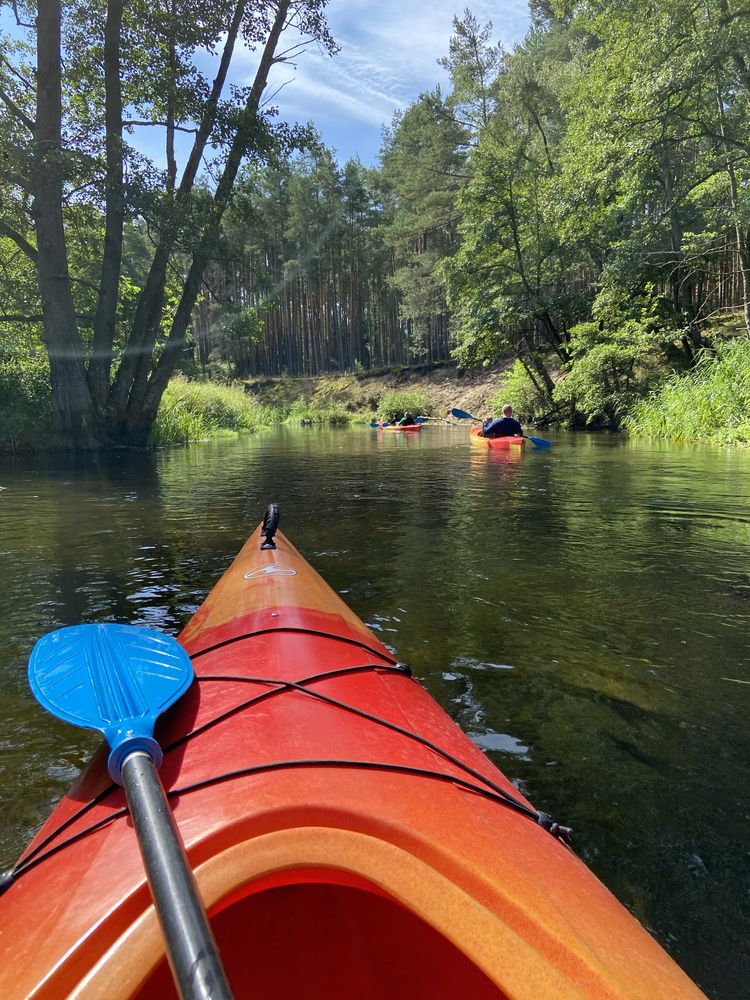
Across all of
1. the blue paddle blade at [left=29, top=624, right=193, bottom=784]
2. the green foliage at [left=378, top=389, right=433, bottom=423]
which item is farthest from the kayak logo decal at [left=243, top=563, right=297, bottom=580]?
the green foliage at [left=378, top=389, right=433, bottom=423]

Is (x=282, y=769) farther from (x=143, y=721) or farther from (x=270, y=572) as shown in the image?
(x=270, y=572)

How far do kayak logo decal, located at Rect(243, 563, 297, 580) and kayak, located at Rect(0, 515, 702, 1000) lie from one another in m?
1.22

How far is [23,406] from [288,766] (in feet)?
51.1

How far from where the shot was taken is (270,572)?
301cm

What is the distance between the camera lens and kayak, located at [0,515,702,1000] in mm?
835

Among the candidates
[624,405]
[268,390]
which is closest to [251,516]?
[624,405]

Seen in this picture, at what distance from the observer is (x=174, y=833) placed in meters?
0.91

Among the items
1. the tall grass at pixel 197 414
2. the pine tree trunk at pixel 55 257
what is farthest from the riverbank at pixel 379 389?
the pine tree trunk at pixel 55 257

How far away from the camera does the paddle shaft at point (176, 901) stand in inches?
25.5

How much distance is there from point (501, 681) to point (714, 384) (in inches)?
531

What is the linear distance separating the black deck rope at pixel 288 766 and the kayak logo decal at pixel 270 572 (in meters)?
1.21

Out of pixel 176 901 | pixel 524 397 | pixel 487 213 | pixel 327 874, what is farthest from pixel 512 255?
pixel 176 901

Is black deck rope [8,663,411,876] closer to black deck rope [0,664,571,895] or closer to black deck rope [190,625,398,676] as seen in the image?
black deck rope [0,664,571,895]

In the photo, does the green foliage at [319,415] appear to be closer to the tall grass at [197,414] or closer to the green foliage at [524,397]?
the tall grass at [197,414]
